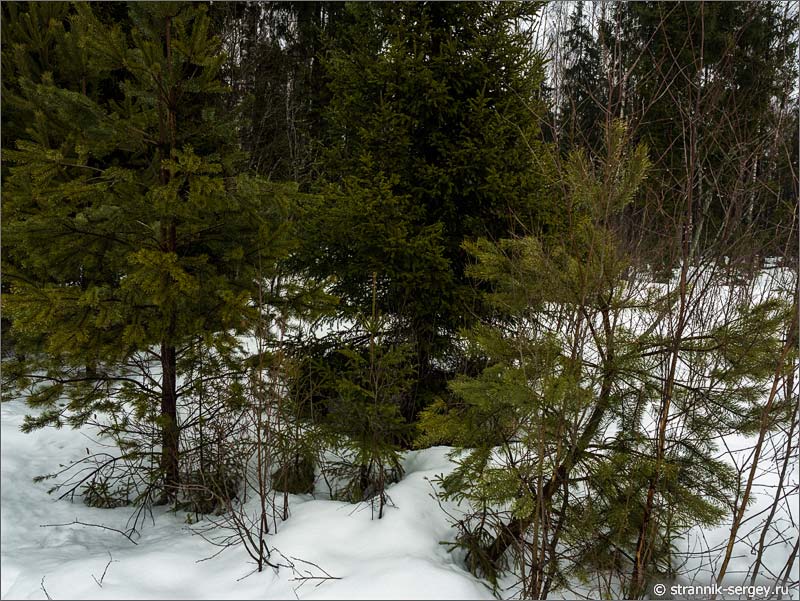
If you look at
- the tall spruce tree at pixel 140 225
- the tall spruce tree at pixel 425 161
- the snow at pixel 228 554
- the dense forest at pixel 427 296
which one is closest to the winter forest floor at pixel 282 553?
the snow at pixel 228 554

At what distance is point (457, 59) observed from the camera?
16.9ft

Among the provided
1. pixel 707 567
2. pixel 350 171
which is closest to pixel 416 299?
pixel 350 171

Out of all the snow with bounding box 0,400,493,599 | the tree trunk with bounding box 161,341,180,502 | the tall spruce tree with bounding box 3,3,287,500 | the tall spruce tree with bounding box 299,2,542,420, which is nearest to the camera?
the snow with bounding box 0,400,493,599

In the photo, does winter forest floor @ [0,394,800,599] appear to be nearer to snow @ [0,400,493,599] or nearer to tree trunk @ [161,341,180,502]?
snow @ [0,400,493,599]

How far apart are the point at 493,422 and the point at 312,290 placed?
76.0 inches

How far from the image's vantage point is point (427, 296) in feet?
16.8

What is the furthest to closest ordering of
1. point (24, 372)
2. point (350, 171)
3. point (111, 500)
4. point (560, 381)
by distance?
point (350, 171) < point (111, 500) < point (24, 372) < point (560, 381)

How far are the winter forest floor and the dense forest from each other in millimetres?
118

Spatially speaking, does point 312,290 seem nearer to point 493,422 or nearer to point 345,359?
point 345,359

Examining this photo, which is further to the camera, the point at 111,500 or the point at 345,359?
the point at 345,359

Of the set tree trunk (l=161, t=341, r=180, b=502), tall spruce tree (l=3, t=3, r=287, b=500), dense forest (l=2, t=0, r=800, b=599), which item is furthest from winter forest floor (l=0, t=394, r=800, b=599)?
tall spruce tree (l=3, t=3, r=287, b=500)

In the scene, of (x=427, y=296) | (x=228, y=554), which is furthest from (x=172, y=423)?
(x=427, y=296)

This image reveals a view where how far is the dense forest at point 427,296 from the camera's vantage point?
3078 mm

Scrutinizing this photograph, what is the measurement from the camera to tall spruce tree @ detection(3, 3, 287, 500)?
12.0 ft
